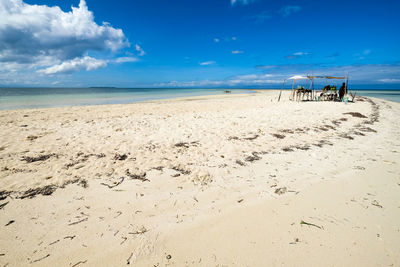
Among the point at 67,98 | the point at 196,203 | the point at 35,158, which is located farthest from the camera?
the point at 67,98

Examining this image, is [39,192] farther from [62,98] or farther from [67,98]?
[62,98]

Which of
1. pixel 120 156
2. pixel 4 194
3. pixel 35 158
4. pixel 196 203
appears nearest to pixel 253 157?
pixel 196 203

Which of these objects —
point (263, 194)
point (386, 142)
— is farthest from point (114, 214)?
point (386, 142)

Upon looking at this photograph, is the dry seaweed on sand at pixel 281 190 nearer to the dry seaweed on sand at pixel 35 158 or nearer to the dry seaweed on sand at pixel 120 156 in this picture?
the dry seaweed on sand at pixel 120 156

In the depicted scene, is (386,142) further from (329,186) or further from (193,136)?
(193,136)

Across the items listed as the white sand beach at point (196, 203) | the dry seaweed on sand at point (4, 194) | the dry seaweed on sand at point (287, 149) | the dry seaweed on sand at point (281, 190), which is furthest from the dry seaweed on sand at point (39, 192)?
the dry seaweed on sand at point (287, 149)

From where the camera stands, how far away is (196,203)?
8.77 feet

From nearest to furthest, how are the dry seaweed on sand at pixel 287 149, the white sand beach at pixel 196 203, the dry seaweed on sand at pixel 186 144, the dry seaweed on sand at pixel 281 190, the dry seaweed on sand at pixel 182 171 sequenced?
the white sand beach at pixel 196 203 < the dry seaweed on sand at pixel 281 190 < the dry seaweed on sand at pixel 182 171 < the dry seaweed on sand at pixel 287 149 < the dry seaweed on sand at pixel 186 144

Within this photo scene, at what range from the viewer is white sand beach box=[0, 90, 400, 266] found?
1904 millimetres

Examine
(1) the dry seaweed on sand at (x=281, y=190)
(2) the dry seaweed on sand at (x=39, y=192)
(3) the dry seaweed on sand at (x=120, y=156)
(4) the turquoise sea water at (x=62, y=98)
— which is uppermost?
(4) the turquoise sea water at (x=62, y=98)

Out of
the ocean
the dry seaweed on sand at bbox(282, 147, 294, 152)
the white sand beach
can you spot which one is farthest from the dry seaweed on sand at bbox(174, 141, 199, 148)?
the ocean

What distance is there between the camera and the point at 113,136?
552 centimetres

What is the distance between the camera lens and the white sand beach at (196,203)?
1904mm

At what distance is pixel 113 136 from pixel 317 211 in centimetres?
528
